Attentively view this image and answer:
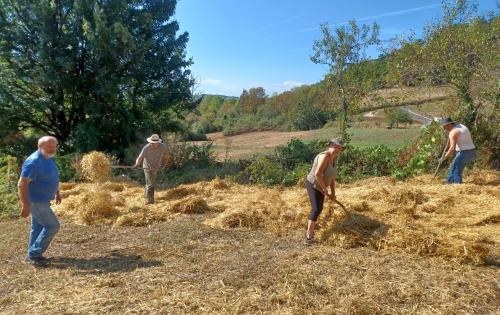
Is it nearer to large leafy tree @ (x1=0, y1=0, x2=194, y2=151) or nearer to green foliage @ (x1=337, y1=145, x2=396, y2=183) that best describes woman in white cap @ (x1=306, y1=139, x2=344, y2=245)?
green foliage @ (x1=337, y1=145, x2=396, y2=183)

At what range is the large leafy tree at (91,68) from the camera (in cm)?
1243

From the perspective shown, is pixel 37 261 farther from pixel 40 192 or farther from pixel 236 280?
pixel 236 280

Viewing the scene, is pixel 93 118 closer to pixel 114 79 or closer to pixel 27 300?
pixel 114 79

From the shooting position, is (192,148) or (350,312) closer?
(350,312)

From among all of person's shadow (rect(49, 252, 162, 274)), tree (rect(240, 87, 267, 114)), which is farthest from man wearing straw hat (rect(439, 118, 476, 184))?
tree (rect(240, 87, 267, 114))

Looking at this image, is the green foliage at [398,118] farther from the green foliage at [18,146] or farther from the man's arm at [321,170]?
the man's arm at [321,170]

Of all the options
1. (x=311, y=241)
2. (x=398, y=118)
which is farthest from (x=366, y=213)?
(x=398, y=118)

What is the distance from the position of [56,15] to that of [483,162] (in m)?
13.3

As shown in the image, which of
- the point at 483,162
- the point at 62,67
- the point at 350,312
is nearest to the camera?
the point at 350,312

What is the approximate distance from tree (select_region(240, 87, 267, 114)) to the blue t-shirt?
39.4 m

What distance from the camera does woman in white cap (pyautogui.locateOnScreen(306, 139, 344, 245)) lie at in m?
5.05

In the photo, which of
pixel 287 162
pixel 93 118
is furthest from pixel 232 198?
pixel 93 118

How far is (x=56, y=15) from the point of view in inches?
505

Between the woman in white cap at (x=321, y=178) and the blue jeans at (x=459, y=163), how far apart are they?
357 centimetres
